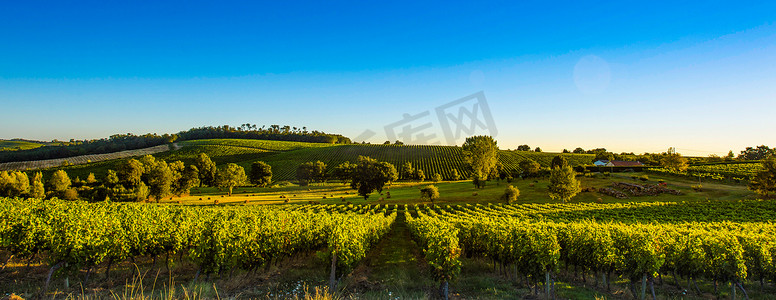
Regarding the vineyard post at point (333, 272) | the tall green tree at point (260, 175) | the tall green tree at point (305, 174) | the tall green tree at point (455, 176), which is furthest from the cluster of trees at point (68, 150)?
the vineyard post at point (333, 272)

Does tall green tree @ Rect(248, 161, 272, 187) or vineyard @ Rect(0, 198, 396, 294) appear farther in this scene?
tall green tree @ Rect(248, 161, 272, 187)

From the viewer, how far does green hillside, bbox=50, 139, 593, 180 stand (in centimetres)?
11419

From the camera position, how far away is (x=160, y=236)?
763 inches

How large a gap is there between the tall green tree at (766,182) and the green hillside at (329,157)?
60.5 metres

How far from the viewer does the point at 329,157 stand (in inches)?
5482

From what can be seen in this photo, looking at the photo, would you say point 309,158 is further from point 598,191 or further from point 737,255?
point 737,255

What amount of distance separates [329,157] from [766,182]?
414ft

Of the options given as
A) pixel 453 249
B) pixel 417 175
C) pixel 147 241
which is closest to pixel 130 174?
pixel 147 241

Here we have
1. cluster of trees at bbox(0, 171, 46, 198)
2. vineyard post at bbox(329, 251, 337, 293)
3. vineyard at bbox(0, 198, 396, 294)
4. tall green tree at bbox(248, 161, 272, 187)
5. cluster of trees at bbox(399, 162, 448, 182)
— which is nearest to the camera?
vineyard at bbox(0, 198, 396, 294)

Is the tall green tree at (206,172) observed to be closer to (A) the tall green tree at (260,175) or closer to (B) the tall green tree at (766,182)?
(A) the tall green tree at (260,175)

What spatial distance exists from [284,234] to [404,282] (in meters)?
9.08

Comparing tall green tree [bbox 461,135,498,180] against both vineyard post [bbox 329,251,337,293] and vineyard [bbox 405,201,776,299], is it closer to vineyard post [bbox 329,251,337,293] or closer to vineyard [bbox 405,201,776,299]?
vineyard [bbox 405,201,776,299]

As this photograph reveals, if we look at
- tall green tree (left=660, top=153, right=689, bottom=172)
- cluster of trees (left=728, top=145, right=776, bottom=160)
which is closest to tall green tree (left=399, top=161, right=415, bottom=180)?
tall green tree (left=660, top=153, right=689, bottom=172)

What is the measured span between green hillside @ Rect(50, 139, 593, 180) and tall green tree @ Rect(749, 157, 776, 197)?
60529 millimetres
